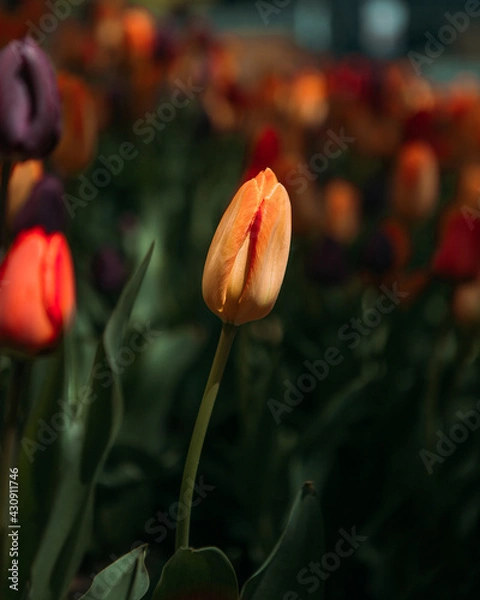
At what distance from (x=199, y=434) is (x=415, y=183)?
1.13 meters

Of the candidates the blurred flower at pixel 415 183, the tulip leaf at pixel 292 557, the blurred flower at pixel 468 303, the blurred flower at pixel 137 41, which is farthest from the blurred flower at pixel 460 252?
the blurred flower at pixel 137 41

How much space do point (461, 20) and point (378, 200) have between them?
669 centimetres

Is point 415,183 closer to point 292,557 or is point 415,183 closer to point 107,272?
point 107,272

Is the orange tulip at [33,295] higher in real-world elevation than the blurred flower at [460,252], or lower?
lower

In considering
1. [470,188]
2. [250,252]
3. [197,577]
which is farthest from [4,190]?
[470,188]

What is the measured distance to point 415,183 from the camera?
168 cm

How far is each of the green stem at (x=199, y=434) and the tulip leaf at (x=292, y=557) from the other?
7cm

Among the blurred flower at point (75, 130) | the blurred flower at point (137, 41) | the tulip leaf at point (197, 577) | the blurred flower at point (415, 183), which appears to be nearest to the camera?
the tulip leaf at point (197, 577)

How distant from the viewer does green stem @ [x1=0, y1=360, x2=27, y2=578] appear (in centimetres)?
71

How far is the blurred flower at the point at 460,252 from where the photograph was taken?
116 cm

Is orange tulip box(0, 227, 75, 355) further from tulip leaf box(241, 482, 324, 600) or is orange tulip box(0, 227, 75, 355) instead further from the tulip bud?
tulip leaf box(241, 482, 324, 600)

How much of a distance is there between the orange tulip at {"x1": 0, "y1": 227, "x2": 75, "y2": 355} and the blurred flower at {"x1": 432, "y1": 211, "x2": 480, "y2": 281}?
622 millimetres

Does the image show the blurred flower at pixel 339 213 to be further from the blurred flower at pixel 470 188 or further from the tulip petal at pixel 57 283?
the tulip petal at pixel 57 283

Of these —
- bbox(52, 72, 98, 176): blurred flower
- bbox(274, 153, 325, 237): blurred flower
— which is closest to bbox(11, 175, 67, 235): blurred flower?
bbox(52, 72, 98, 176): blurred flower
